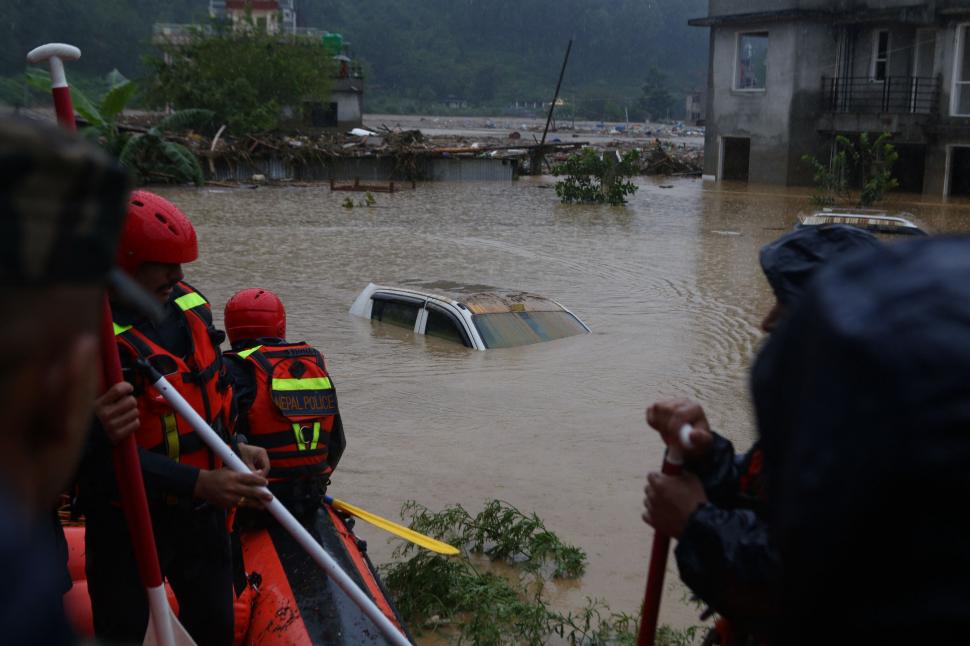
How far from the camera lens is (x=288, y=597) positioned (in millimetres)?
3891

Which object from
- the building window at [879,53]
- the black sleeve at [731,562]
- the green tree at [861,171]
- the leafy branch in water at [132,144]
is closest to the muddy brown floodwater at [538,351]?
the green tree at [861,171]

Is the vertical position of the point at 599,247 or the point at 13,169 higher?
the point at 13,169

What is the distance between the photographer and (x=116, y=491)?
3.18m

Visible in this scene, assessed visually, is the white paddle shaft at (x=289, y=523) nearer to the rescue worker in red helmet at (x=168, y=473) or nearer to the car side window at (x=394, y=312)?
the rescue worker in red helmet at (x=168, y=473)

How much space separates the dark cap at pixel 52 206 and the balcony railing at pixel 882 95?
30679 mm

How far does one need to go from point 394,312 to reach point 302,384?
26.2 feet

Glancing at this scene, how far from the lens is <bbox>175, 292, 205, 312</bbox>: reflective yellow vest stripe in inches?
135

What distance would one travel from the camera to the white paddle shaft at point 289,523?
10.3 feet

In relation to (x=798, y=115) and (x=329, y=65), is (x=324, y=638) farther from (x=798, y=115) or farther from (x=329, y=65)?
(x=329, y=65)

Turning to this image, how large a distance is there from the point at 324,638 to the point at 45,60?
2.03m

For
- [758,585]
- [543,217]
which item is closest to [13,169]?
[758,585]

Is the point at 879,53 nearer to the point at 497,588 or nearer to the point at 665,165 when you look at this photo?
the point at 665,165

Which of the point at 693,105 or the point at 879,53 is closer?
the point at 879,53

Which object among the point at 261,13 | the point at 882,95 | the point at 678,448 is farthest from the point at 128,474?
the point at 261,13
